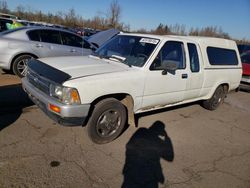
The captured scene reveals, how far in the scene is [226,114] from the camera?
6363mm

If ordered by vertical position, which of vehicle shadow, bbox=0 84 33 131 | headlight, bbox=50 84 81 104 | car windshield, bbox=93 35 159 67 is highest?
car windshield, bbox=93 35 159 67

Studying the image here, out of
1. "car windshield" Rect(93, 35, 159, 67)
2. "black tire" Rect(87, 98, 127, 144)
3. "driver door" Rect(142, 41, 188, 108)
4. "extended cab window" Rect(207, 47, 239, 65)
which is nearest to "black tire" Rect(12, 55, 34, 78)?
"car windshield" Rect(93, 35, 159, 67)

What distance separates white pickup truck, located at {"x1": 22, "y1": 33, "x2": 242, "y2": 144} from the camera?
131 inches

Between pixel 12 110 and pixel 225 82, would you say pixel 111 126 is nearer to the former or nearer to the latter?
pixel 12 110

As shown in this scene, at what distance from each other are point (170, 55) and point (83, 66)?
182cm

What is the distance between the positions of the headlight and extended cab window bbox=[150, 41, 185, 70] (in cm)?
157

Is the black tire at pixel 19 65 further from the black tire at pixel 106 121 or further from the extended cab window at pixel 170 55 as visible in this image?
the extended cab window at pixel 170 55

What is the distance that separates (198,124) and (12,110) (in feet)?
13.6

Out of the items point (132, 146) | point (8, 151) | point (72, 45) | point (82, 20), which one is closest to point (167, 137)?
point (132, 146)

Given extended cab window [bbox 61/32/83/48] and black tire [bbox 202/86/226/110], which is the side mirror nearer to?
black tire [bbox 202/86/226/110]

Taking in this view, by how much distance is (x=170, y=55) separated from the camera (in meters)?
4.59

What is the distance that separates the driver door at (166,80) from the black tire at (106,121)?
0.61 m

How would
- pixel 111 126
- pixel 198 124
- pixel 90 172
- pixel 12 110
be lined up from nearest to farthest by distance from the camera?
1. pixel 90 172
2. pixel 111 126
3. pixel 12 110
4. pixel 198 124

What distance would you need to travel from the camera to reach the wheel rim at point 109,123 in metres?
3.77
